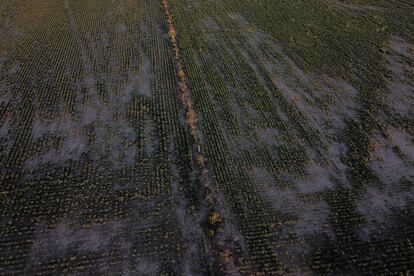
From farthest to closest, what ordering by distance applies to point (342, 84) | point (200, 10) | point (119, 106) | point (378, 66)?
point (200, 10), point (378, 66), point (342, 84), point (119, 106)

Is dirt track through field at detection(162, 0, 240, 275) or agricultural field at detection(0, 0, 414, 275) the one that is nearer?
dirt track through field at detection(162, 0, 240, 275)

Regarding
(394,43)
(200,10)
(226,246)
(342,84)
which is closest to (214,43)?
(200,10)

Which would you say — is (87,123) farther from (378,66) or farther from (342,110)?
(378,66)

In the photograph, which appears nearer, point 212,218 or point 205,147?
point 212,218

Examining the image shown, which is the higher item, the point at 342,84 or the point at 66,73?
the point at 66,73

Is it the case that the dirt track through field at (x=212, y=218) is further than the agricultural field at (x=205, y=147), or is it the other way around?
the agricultural field at (x=205, y=147)

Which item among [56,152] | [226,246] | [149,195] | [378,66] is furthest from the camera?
[378,66]

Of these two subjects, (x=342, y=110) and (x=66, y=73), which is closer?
(x=342, y=110)

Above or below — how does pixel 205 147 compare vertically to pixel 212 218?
above
